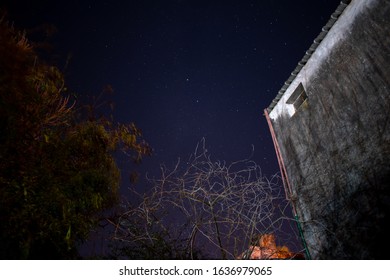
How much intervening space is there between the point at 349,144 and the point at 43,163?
6.88 m

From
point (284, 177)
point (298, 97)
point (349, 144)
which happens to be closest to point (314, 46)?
point (298, 97)

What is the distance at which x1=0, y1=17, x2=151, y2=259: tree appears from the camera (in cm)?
519

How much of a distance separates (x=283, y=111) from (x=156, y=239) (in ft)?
19.3

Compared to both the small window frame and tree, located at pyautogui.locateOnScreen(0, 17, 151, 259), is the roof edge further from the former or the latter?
tree, located at pyautogui.locateOnScreen(0, 17, 151, 259)

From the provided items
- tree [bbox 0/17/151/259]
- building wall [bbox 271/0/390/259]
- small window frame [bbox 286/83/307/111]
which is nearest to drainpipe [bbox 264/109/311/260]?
building wall [bbox 271/0/390/259]

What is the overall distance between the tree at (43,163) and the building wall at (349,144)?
186 inches

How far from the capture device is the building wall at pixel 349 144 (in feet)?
17.6

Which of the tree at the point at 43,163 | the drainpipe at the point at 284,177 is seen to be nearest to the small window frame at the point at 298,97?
the drainpipe at the point at 284,177

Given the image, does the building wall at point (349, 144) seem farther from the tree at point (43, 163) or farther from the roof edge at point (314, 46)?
the tree at point (43, 163)

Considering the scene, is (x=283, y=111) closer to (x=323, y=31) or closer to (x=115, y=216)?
(x=323, y=31)

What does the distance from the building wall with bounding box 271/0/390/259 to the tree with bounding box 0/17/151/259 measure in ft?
15.5

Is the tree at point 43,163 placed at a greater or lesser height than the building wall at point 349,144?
lesser

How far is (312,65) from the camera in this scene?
738 centimetres
